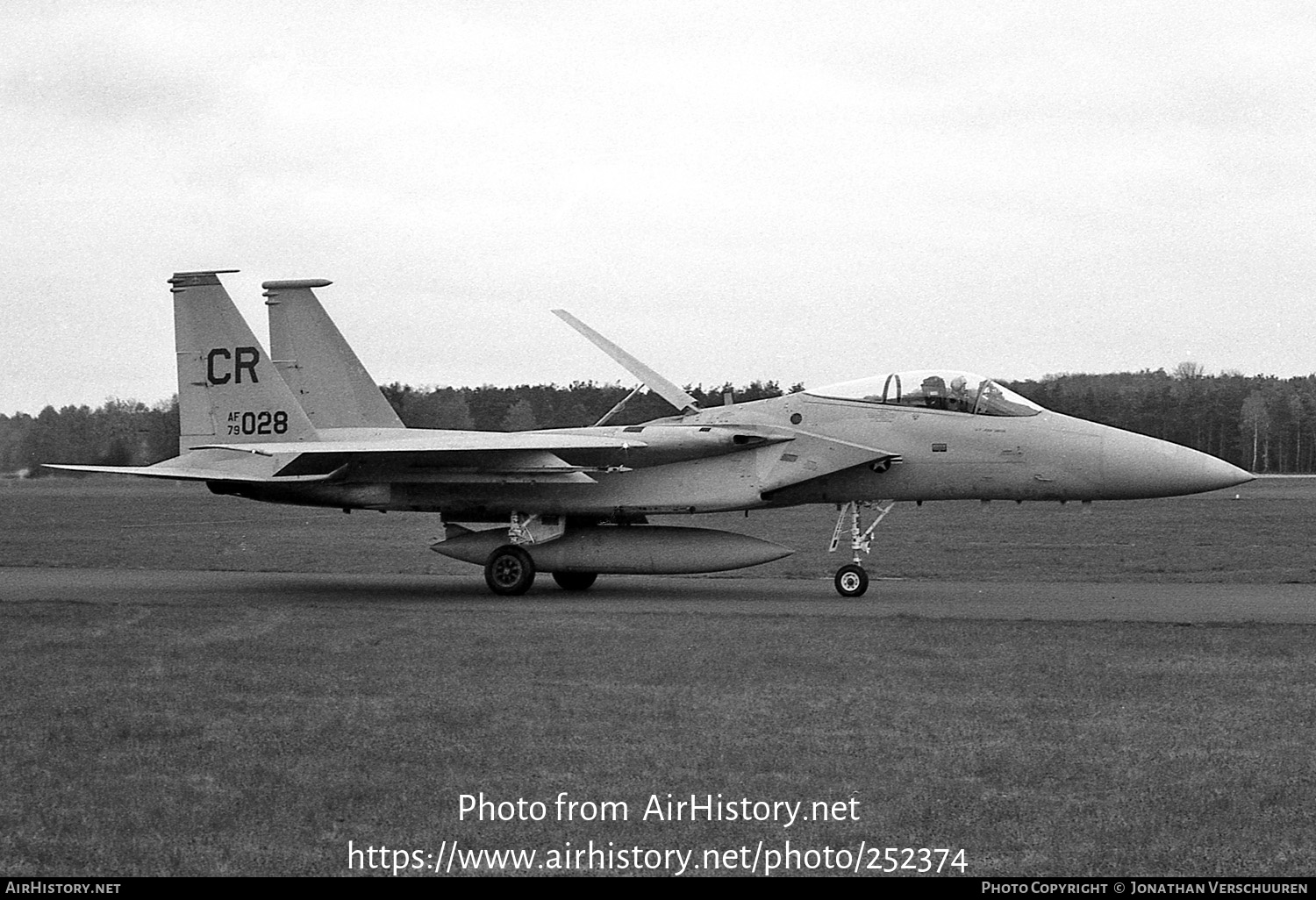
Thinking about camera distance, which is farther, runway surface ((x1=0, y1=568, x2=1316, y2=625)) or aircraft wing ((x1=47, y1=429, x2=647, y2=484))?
aircraft wing ((x1=47, y1=429, x2=647, y2=484))

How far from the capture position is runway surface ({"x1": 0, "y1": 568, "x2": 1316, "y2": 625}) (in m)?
13.5

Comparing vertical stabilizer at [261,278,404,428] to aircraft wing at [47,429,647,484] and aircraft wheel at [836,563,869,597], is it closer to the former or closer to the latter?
aircraft wing at [47,429,647,484]

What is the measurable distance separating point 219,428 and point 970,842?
13199 millimetres

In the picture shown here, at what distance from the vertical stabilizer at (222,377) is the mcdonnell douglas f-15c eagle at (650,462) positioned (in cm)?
2

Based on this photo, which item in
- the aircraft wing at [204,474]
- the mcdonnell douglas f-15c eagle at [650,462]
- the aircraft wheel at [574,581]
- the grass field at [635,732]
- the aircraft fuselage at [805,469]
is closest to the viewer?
the grass field at [635,732]

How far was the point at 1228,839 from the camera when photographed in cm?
535

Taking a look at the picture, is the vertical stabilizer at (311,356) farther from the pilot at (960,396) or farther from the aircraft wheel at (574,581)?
the pilot at (960,396)

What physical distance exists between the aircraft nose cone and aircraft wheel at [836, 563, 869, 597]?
287 centimetres

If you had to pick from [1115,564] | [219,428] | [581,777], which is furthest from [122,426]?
[581,777]

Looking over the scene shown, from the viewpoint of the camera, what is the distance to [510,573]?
52.0ft

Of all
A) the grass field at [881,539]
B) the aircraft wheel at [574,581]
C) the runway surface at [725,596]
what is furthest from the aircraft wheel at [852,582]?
the grass field at [881,539]

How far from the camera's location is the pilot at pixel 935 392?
15594mm

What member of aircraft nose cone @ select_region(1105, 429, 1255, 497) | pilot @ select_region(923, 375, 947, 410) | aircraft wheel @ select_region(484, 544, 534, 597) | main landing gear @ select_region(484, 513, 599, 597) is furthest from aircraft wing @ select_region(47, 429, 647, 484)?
aircraft nose cone @ select_region(1105, 429, 1255, 497)
